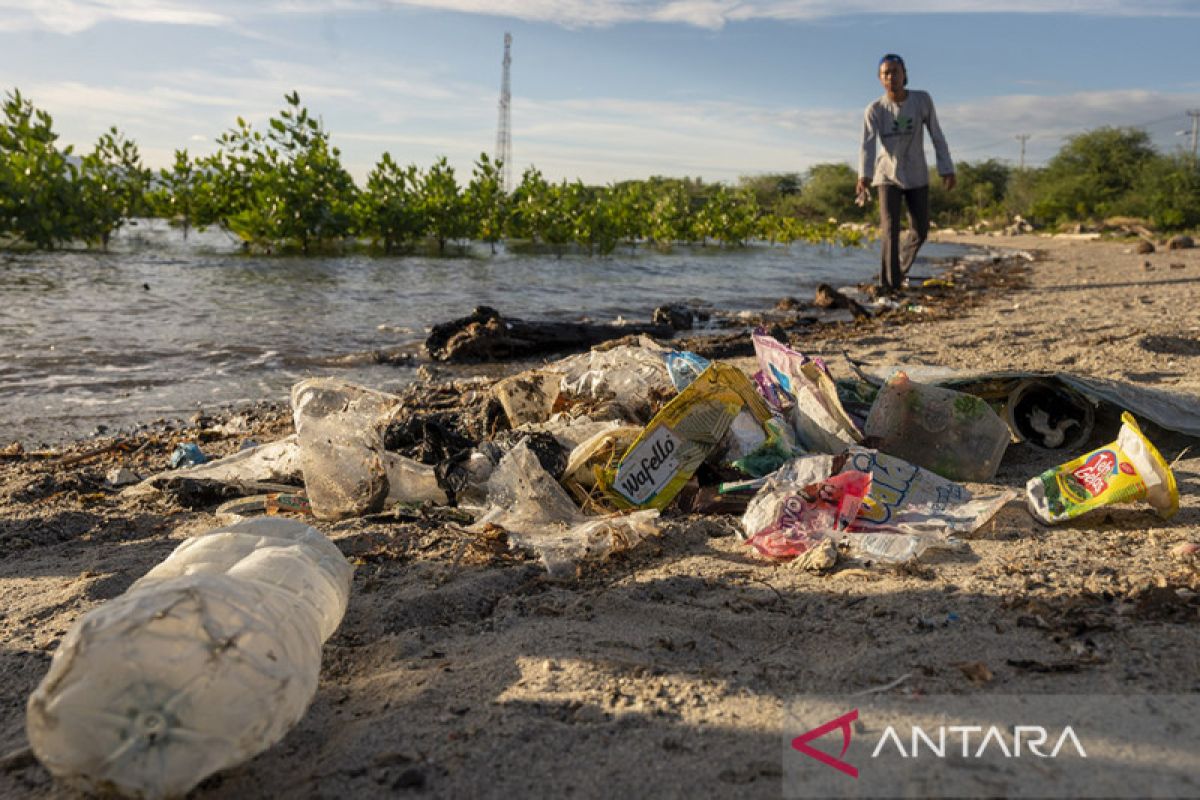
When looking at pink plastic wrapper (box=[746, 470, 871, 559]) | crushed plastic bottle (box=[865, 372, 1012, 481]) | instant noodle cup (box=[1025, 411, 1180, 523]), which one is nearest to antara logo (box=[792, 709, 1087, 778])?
pink plastic wrapper (box=[746, 470, 871, 559])

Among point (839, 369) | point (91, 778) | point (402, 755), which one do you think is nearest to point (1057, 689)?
point (402, 755)

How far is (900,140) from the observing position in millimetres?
8594

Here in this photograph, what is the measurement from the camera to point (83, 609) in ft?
7.18

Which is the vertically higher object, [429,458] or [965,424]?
[965,424]

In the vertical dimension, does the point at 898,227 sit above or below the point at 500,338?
above

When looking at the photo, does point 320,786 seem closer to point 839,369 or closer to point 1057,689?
point 1057,689

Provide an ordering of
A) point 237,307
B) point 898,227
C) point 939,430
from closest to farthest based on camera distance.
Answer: point 939,430 < point 898,227 < point 237,307

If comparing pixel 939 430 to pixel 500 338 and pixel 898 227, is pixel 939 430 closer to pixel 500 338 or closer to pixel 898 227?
pixel 500 338

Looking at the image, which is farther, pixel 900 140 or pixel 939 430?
pixel 900 140

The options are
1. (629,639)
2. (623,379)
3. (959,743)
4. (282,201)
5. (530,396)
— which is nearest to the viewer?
(959,743)

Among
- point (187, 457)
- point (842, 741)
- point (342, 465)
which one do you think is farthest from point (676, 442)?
point (187, 457)

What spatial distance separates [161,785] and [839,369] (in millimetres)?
4771

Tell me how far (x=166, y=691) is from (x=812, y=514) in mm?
1779

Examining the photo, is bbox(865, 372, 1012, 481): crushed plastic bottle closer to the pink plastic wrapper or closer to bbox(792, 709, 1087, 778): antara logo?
the pink plastic wrapper
